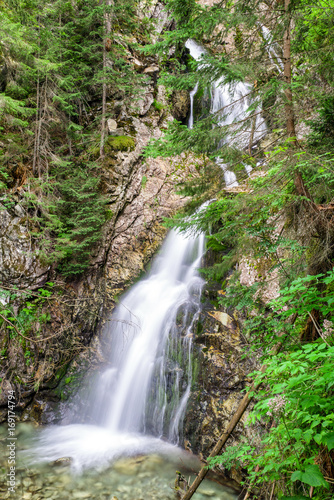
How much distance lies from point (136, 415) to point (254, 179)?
20.6ft

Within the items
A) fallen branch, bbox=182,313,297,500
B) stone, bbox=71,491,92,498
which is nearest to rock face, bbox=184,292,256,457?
stone, bbox=71,491,92,498

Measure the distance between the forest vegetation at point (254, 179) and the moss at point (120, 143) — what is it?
53mm

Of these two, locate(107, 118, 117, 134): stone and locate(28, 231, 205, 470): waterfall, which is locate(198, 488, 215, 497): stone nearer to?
locate(28, 231, 205, 470): waterfall

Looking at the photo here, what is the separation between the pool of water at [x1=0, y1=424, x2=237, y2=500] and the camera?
477 cm

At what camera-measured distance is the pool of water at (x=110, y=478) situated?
188 inches

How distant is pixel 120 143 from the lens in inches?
424

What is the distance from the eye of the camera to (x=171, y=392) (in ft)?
21.8

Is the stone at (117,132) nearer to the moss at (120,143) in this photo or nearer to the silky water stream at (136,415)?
the moss at (120,143)

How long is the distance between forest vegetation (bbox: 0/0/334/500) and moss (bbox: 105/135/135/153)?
0.17 ft

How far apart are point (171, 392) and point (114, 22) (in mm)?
14953

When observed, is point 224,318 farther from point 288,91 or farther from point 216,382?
point 288,91

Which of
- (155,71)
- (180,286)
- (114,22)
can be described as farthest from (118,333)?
(114,22)

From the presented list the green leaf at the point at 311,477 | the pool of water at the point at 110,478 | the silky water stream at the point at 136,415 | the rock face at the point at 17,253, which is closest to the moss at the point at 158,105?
the silky water stream at the point at 136,415

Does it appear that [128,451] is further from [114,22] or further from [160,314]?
[114,22]
